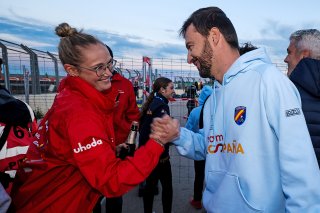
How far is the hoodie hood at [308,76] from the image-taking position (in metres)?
2.00

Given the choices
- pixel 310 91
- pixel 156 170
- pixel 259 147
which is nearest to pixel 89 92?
pixel 259 147

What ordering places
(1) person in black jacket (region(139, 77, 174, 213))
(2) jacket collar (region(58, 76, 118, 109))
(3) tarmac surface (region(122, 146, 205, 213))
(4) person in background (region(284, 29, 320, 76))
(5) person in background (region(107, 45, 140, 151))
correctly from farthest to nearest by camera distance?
(3) tarmac surface (region(122, 146, 205, 213)), (1) person in black jacket (region(139, 77, 174, 213)), (5) person in background (region(107, 45, 140, 151)), (4) person in background (region(284, 29, 320, 76)), (2) jacket collar (region(58, 76, 118, 109))

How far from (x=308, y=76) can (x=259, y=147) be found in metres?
0.86

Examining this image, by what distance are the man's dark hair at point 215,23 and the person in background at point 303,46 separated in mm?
946

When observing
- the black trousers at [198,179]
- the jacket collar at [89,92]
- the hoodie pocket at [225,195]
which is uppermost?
the jacket collar at [89,92]

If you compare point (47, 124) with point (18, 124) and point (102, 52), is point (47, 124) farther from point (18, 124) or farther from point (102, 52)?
point (102, 52)

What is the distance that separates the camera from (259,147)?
150 cm

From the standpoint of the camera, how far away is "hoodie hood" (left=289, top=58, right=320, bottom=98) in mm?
2002

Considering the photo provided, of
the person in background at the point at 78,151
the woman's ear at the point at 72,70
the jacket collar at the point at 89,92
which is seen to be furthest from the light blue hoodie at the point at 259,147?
the woman's ear at the point at 72,70

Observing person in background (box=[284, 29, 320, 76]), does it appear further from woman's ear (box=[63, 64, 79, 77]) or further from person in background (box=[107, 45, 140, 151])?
person in background (box=[107, 45, 140, 151])

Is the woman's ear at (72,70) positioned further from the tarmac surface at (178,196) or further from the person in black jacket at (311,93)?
the tarmac surface at (178,196)

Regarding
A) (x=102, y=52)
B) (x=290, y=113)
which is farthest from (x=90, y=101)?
(x=290, y=113)

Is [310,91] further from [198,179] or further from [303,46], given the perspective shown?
[198,179]

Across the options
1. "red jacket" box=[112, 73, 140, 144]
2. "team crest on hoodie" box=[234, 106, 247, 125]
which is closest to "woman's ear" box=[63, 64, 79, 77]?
"team crest on hoodie" box=[234, 106, 247, 125]
